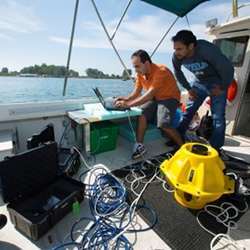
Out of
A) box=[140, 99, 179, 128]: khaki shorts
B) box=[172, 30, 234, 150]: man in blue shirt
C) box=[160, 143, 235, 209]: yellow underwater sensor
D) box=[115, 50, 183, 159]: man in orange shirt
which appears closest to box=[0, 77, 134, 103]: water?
box=[115, 50, 183, 159]: man in orange shirt

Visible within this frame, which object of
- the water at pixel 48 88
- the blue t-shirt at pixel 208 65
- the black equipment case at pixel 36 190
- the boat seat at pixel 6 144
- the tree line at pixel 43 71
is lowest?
the black equipment case at pixel 36 190

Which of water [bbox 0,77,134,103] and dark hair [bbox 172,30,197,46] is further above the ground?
dark hair [bbox 172,30,197,46]

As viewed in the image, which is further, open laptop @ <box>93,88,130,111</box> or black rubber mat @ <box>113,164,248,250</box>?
open laptop @ <box>93,88,130,111</box>

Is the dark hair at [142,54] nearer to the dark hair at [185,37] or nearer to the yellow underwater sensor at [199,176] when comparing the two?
the dark hair at [185,37]

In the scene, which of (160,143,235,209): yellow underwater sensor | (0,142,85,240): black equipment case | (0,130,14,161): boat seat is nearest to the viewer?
(0,142,85,240): black equipment case

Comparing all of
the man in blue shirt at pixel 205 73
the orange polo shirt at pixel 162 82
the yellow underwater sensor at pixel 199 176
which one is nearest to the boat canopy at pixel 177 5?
the man in blue shirt at pixel 205 73

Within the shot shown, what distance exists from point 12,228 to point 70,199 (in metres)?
0.36

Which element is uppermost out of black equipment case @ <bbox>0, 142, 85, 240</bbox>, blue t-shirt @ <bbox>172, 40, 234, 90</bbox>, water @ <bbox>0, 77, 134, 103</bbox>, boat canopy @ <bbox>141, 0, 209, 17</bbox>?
boat canopy @ <bbox>141, 0, 209, 17</bbox>

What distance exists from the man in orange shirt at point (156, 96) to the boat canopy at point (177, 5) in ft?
2.18

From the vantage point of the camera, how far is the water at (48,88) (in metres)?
2.10

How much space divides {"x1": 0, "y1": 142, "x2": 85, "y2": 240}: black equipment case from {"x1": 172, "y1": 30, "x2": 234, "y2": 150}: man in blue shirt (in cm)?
147

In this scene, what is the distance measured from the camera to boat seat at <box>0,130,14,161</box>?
1.47 m

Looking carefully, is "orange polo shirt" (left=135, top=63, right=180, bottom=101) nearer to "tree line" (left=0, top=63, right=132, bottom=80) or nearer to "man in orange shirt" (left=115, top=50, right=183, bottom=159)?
"man in orange shirt" (left=115, top=50, right=183, bottom=159)

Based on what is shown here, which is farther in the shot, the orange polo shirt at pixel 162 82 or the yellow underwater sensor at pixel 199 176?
the orange polo shirt at pixel 162 82
